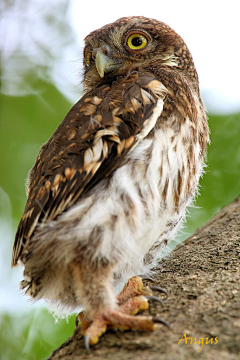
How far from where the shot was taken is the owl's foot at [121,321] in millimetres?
1797

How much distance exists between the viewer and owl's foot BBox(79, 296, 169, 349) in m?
1.80

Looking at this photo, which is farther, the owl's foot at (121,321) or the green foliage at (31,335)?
the green foliage at (31,335)

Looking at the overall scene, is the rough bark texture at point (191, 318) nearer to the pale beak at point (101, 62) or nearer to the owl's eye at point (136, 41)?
the pale beak at point (101, 62)

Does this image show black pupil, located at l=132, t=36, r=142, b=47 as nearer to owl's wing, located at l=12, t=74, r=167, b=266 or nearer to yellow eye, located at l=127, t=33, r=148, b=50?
yellow eye, located at l=127, t=33, r=148, b=50

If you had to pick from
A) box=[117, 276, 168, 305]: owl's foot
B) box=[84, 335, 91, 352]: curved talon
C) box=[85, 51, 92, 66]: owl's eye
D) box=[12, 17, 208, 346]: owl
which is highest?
box=[85, 51, 92, 66]: owl's eye

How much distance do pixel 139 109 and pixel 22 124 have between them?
1.92m

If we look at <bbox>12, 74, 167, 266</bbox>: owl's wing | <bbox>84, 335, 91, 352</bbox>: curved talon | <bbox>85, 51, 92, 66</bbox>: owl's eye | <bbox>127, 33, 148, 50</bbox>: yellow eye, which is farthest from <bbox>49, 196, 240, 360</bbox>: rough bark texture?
<bbox>85, 51, 92, 66</bbox>: owl's eye

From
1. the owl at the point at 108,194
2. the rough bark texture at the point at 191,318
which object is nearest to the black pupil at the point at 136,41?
the owl at the point at 108,194

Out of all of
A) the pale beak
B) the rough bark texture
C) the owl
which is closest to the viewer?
the rough bark texture

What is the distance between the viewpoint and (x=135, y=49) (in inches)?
113

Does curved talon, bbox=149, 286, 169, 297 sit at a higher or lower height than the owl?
lower

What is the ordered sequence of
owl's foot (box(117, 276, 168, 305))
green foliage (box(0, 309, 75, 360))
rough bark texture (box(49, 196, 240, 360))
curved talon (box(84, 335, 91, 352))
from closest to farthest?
rough bark texture (box(49, 196, 240, 360))
curved talon (box(84, 335, 91, 352))
owl's foot (box(117, 276, 168, 305))
green foliage (box(0, 309, 75, 360))

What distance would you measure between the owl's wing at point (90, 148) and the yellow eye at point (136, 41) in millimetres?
647

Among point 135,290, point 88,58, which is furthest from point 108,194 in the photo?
point 88,58
